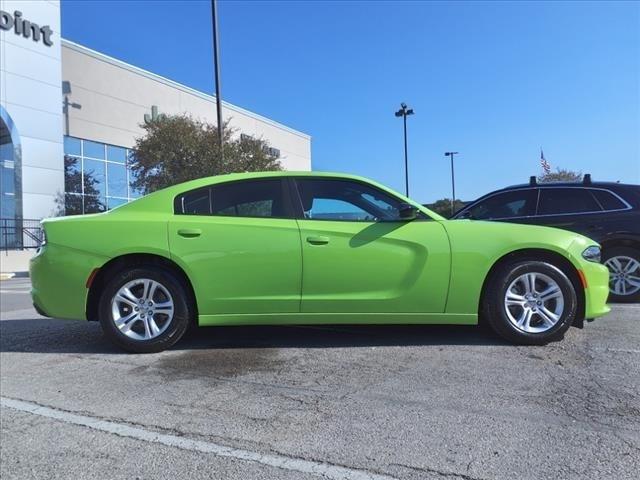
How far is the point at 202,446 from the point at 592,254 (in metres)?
3.68

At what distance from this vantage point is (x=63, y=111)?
26812 millimetres

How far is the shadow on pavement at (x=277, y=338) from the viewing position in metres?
4.98

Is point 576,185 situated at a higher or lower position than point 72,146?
lower

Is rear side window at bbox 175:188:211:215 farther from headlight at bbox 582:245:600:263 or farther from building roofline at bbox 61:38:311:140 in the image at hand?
building roofline at bbox 61:38:311:140

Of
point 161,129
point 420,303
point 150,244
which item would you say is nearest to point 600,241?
point 420,303

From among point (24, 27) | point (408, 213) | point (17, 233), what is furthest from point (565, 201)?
point (24, 27)

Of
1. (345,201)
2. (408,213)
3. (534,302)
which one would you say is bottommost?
(534,302)

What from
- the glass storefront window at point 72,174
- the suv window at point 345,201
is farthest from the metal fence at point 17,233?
the suv window at point 345,201

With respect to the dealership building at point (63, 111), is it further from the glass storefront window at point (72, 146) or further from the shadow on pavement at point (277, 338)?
the shadow on pavement at point (277, 338)

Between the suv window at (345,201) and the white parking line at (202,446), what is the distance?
2310mm

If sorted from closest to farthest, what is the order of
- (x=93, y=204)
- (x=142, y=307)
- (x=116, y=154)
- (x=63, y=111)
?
1. (x=142, y=307)
2. (x=63, y=111)
3. (x=93, y=204)
4. (x=116, y=154)

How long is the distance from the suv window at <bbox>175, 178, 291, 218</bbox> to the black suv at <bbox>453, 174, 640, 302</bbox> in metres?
3.49

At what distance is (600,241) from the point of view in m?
7.14

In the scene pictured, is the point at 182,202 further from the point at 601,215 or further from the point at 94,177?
the point at 94,177
